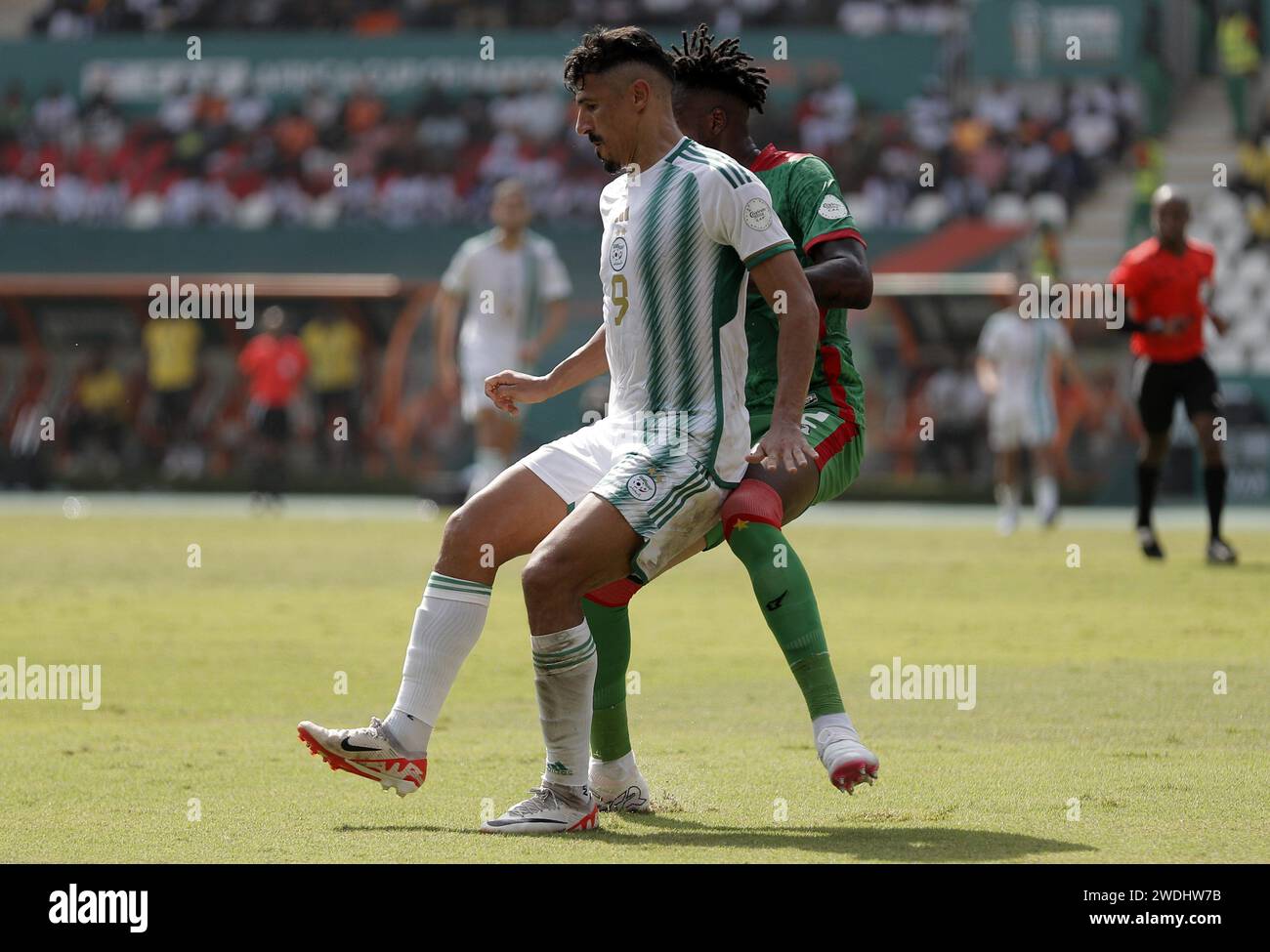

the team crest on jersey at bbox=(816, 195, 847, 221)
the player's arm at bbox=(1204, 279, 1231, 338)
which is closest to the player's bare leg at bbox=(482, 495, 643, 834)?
the team crest on jersey at bbox=(816, 195, 847, 221)

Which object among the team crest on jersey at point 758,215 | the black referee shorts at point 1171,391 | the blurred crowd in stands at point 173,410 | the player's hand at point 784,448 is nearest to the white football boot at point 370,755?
the player's hand at point 784,448

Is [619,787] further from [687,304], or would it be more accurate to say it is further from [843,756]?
[687,304]

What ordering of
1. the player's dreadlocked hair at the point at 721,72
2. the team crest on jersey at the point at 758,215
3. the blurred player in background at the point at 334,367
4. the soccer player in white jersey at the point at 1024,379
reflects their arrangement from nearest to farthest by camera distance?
the team crest on jersey at the point at 758,215, the player's dreadlocked hair at the point at 721,72, the soccer player in white jersey at the point at 1024,379, the blurred player in background at the point at 334,367

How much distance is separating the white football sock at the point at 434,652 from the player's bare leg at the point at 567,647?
27 centimetres

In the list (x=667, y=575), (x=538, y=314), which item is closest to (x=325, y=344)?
(x=538, y=314)

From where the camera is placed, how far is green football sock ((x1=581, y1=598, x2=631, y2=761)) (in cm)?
588

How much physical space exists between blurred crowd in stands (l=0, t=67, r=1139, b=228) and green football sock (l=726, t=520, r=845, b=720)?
70.6 feet

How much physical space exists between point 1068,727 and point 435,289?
18321 mm

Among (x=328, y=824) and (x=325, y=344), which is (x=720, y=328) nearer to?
(x=328, y=824)

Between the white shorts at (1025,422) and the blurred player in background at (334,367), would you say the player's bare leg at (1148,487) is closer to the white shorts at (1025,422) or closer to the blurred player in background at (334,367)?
the white shorts at (1025,422)

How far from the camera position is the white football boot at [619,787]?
5.83 m

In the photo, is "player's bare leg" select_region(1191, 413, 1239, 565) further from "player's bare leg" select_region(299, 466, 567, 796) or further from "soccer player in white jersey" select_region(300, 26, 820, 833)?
"player's bare leg" select_region(299, 466, 567, 796)

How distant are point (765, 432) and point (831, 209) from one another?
0.70 m

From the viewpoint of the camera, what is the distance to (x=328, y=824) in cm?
545
